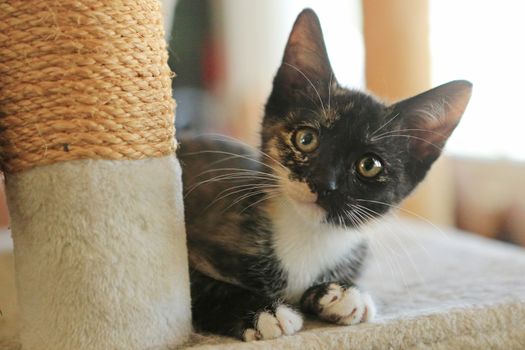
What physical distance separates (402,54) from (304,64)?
1307 mm

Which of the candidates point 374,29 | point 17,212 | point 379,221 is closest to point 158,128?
point 17,212

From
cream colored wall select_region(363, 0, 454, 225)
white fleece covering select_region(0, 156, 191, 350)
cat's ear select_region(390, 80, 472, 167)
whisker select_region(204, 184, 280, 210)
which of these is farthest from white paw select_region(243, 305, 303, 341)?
cream colored wall select_region(363, 0, 454, 225)

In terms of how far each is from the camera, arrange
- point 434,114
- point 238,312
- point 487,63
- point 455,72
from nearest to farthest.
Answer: point 238,312
point 434,114
point 487,63
point 455,72

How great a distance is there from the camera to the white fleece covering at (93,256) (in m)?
0.88

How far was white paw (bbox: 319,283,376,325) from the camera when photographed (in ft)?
3.39

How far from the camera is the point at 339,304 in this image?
1.04m

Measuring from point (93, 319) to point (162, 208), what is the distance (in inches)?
8.2

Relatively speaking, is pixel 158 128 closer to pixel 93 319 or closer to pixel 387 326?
pixel 93 319

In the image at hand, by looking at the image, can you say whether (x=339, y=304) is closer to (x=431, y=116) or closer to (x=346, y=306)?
(x=346, y=306)

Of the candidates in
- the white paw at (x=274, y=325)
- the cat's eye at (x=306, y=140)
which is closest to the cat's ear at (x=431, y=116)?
the cat's eye at (x=306, y=140)

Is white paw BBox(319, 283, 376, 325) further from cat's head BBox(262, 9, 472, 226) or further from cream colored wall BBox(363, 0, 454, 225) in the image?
cream colored wall BBox(363, 0, 454, 225)

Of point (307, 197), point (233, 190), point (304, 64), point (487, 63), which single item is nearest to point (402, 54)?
point (487, 63)

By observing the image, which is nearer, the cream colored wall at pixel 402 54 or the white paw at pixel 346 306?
the white paw at pixel 346 306

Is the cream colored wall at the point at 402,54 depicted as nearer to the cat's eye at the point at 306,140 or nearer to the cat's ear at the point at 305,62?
the cat's ear at the point at 305,62
